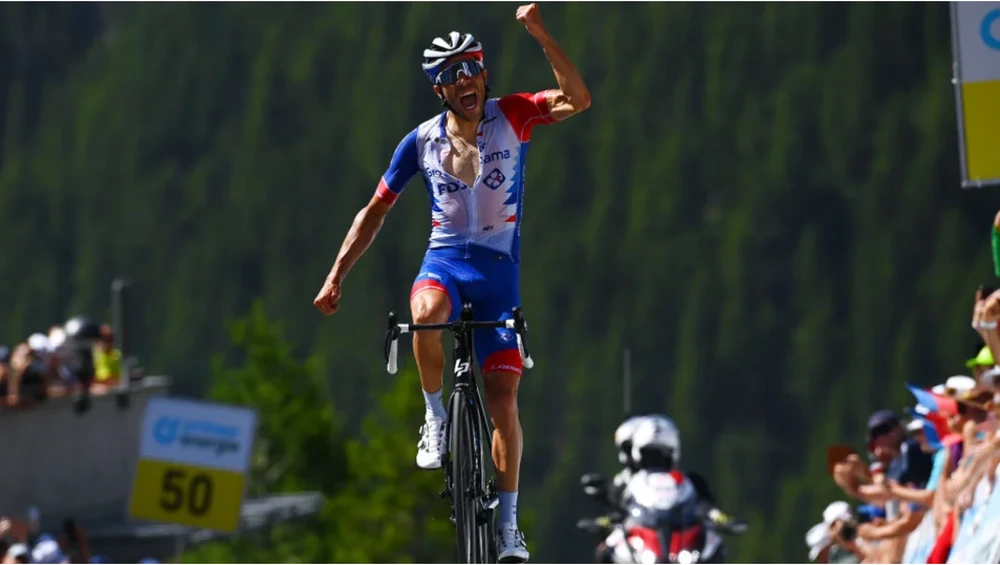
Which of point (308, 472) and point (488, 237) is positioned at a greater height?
point (488, 237)

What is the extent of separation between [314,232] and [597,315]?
1553 cm

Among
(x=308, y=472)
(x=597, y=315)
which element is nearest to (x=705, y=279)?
(x=597, y=315)

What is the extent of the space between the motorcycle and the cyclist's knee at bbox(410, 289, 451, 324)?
5.46 meters

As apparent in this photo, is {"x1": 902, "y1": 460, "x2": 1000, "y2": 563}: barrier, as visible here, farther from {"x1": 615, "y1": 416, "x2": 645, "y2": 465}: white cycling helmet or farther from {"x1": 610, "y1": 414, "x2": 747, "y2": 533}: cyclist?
{"x1": 615, "y1": 416, "x2": 645, "y2": 465}: white cycling helmet

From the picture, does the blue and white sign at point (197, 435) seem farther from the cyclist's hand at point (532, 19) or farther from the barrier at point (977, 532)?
the cyclist's hand at point (532, 19)

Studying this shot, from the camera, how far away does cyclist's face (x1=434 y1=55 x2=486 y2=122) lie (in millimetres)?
8852

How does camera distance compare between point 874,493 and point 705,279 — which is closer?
point 874,493

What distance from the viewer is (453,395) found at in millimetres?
9047

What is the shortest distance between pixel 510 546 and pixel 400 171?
1.70m

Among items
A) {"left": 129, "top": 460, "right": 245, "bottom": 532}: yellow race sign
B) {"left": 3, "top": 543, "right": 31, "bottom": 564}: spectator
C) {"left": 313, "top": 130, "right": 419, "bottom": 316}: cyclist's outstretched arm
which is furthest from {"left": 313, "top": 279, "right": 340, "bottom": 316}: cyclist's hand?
{"left": 129, "top": 460, "right": 245, "bottom": 532}: yellow race sign

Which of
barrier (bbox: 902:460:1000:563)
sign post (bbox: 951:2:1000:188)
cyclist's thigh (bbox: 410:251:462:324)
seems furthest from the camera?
sign post (bbox: 951:2:1000:188)

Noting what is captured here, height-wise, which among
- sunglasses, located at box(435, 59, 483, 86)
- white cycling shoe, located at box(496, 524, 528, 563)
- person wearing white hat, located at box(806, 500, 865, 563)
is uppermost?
sunglasses, located at box(435, 59, 483, 86)

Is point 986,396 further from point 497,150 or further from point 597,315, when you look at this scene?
point 597,315

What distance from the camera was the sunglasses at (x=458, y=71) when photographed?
884 centimetres
